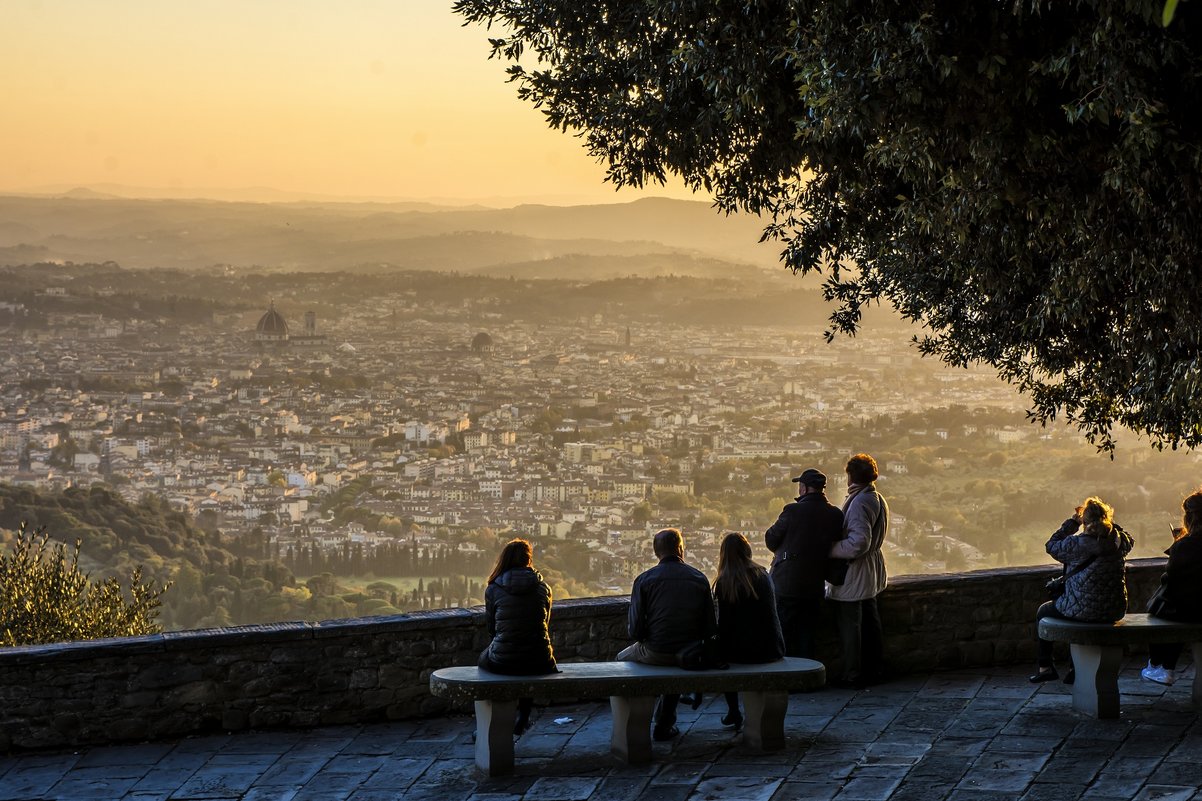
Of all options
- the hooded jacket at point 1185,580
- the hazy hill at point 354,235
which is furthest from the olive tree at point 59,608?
the hazy hill at point 354,235

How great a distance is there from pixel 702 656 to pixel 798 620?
1.50 meters

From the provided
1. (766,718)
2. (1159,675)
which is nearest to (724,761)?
(766,718)

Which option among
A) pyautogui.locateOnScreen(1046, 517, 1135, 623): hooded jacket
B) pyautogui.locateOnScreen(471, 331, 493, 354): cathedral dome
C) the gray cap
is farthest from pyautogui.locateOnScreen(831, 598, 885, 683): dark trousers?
pyautogui.locateOnScreen(471, 331, 493, 354): cathedral dome

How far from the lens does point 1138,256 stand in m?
6.82

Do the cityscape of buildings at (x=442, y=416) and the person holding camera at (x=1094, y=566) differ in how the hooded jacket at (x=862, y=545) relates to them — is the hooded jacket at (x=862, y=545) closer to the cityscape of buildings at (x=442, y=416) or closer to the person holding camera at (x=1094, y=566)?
the person holding camera at (x=1094, y=566)

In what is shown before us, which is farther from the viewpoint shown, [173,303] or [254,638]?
[173,303]

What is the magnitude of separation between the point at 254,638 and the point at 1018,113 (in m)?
4.86

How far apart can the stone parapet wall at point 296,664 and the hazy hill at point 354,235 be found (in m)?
103

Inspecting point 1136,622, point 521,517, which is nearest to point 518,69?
point 1136,622

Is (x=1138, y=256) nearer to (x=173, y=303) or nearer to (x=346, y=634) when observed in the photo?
(x=346, y=634)

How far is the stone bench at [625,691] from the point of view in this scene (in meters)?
6.41

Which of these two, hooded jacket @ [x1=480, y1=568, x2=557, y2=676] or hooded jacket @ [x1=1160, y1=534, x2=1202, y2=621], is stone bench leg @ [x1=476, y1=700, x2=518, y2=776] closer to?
hooded jacket @ [x1=480, y1=568, x2=557, y2=676]

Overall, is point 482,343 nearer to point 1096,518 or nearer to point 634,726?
point 1096,518

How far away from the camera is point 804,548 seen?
25.8 ft
